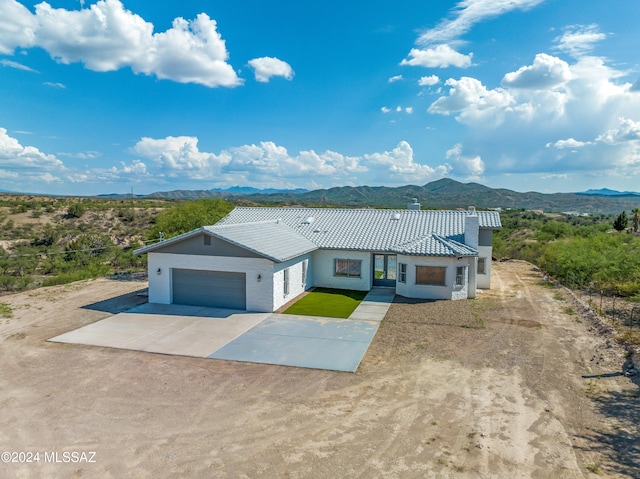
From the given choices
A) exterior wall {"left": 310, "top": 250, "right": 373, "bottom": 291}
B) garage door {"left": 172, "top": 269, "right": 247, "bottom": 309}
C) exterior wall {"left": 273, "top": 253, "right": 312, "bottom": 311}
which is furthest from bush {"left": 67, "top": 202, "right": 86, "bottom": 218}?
exterior wall {"left": 273, "top": 253, "right": 312, "bottom": 311}

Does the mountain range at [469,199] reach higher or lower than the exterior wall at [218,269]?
higher

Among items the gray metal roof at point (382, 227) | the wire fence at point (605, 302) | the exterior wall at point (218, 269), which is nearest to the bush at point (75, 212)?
the gray metal roof at point (382, 227)

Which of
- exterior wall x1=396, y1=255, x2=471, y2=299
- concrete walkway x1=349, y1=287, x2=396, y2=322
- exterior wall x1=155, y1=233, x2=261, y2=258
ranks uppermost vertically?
exterior wall x1=155, y1=233, x2=261, y2=258

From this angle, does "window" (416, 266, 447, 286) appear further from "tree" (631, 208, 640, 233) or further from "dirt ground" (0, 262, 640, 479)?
"tree" (631, 208, 640, 233)

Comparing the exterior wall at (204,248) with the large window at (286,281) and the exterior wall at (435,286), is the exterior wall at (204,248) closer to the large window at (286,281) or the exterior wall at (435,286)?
the large window at (286,281)

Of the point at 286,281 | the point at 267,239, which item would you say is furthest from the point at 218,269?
the point at 286,281
